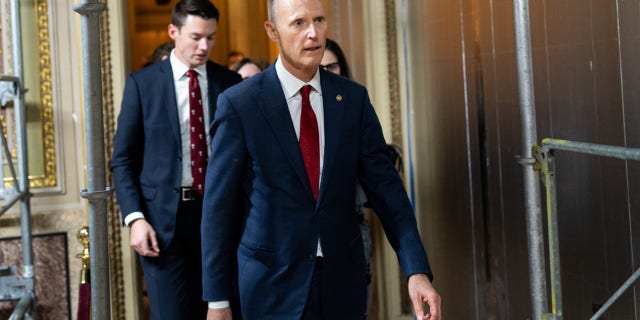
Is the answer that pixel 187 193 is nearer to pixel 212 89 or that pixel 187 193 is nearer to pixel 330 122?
pixel 212 89

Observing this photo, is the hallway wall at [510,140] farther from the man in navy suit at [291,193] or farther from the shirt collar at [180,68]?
the shirt collar at [180,68]

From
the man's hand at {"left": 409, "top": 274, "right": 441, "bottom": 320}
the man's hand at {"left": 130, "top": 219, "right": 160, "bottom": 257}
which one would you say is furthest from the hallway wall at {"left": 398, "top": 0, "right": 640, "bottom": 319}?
the man's hand at {"left": 130, "top": 219, "right": 160, "bottom": 257}

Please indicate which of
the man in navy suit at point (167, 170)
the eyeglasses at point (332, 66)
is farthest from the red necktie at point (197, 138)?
the eyeglasses at point (332, 66)

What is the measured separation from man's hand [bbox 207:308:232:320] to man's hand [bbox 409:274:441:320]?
45cm

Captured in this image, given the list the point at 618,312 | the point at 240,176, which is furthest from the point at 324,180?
the point at 618,312

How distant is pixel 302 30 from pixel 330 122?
0.77 ft

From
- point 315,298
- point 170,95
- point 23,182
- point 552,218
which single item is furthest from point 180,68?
point 552,218

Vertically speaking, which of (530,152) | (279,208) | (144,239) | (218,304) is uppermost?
(530,152)

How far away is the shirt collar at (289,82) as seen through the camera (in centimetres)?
237

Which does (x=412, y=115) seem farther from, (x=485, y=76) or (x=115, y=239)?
(x=115, y=239)

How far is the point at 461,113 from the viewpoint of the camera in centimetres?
368

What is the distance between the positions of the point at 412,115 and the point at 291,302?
216 cm

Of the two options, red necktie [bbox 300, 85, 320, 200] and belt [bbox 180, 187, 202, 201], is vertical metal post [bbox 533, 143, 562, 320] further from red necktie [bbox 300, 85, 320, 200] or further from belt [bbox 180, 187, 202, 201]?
belt [bbox 180, 187, 202, 201]

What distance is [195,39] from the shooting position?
3.37 m
